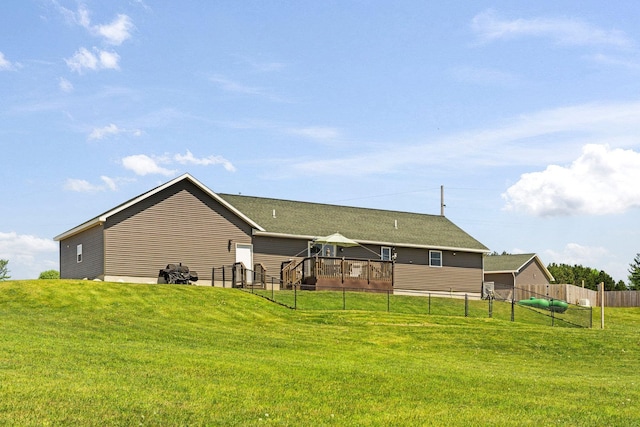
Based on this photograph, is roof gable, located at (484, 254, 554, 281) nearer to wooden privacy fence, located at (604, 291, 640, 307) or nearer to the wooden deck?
wooden privacy fence, located at (604, 291, 640, 307)

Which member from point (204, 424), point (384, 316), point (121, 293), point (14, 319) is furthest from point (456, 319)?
point (204, 424)

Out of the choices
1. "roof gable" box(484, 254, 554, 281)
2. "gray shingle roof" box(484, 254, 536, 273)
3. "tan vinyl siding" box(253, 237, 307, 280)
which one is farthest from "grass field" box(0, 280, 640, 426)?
"gray shingle roof" box(484, 254, 536, 273)

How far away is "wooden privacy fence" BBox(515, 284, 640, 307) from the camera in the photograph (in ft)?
178

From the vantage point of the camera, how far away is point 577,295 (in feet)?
183

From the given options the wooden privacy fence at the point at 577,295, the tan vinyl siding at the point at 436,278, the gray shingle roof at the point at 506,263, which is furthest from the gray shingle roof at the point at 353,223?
the gray shingle roof at the point at 506,263

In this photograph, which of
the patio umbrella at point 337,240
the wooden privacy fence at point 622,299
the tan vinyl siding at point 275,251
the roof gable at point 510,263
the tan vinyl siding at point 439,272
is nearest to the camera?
the patio umbrella at point 337,240

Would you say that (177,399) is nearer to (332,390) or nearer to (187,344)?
(332,390)

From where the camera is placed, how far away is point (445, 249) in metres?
49.4

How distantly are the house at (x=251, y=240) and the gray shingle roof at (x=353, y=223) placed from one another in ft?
0.24

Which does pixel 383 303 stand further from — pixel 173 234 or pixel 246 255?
pixel 173 234

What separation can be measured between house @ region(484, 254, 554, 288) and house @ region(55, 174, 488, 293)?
1239 cm

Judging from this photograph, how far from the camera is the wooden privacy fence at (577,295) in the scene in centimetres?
5441

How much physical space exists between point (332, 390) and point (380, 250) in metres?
31.9

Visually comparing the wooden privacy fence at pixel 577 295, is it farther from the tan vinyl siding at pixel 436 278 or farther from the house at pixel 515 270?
the house at pixel 515 270
